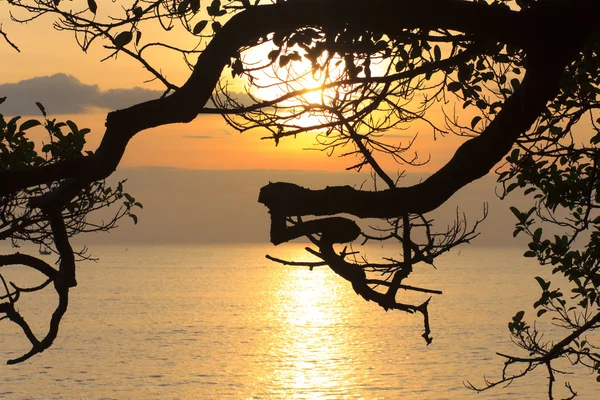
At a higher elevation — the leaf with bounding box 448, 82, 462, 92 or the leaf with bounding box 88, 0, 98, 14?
the leaf with bounding box 88, 0, 98, 14

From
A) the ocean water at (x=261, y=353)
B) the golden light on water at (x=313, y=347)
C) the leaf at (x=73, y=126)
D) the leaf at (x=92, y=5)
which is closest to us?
the leaf at (x=92, y=5)

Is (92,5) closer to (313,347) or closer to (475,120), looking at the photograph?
(475,120)

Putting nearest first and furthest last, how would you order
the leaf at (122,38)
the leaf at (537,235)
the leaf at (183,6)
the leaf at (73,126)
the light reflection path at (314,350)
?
Result: the leaf at (122,38) < the leaf at (183,6) < the leaf at (73,126) < the leaf at (537,235) < the light reflection path at (314,350)

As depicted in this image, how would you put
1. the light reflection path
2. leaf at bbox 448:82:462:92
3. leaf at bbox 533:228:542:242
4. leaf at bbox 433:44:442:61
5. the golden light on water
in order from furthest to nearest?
the golden light on water < the light reflection path < leaf at bbox 533:228:542:242 < leaf at bbox 448:82:462:92 < leaf at bbox 433:44:442:61

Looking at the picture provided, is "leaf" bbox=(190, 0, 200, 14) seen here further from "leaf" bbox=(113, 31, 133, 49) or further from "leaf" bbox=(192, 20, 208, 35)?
"leaf" bbox=(113, 31, 133, 49)

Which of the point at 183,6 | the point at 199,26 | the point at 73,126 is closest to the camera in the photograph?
the point at 183,6

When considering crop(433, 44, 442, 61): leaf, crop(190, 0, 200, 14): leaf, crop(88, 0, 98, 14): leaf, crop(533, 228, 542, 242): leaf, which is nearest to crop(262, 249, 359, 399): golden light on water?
crop(533, 228, 542, 242): leaf

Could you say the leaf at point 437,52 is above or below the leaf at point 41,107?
above

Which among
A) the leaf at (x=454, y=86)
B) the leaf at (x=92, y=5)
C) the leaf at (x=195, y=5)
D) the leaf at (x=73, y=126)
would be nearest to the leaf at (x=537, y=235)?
the leaf at (x=454, y=86)

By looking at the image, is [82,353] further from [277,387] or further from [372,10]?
[372,10]

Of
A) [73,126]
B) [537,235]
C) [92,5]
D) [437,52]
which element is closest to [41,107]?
[73,126]

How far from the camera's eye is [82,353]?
85062mm

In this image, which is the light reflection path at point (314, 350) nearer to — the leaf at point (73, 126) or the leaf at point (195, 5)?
the leaf at point (73, 126)

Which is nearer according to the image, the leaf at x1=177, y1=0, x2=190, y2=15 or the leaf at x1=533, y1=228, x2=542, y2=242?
the leaf at x1=177, y1=0, x2=190, y2=15
